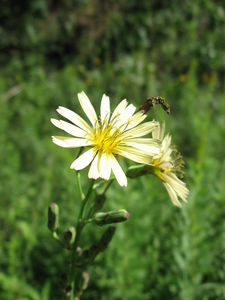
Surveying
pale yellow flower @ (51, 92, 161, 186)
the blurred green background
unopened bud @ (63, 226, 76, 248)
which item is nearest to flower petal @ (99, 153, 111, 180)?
pale yellow flower @ (51, 92, 161, 186)

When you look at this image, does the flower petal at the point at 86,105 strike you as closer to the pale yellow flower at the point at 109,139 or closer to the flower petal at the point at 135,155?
the pale yellow flower at the point at 109,139

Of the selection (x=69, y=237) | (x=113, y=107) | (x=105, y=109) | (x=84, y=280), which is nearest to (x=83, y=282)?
(x=84, y=280)

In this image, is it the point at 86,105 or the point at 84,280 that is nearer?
the point at 86,105

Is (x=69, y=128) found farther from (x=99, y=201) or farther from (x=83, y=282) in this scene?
(x=83, y=282)

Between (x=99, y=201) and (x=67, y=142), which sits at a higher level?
(x=67, y=142)

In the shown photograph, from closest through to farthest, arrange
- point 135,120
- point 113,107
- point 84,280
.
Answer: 1. point 135,120
2. point 84,280
3. point 113,107

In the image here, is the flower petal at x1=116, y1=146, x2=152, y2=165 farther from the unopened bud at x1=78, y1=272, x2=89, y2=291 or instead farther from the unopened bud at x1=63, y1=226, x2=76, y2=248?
the unopened bud at x1=78, y1=272, x2=89, y2=291

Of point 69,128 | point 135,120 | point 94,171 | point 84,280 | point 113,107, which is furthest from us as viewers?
point 113,107

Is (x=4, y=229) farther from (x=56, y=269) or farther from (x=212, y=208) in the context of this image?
(x=212, y=208)
